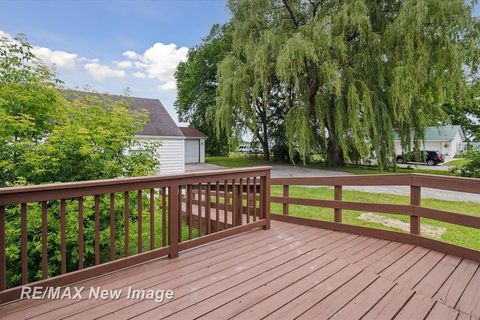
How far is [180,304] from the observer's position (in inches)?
73.1

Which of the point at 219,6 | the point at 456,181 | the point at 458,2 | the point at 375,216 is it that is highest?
the point at 219,6

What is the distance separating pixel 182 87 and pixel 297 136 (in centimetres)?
1549

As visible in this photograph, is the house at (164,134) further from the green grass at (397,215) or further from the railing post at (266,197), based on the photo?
the railing post at (266,197)

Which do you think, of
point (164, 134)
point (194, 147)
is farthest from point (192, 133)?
point (164, 134)

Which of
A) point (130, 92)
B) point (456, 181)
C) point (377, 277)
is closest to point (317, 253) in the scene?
point (377, 277)

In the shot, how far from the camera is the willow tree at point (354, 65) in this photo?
9742 mm

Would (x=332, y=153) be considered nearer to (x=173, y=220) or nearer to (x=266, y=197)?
(x=266, y=197)

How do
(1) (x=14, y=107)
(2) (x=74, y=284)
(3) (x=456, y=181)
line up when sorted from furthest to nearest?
(1) (x=14, y=107), (3) (x=456, y=181), (2) (x=74, y=284)

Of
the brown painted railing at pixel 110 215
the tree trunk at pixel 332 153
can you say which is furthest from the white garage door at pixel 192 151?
the brown painted railing at pixel 110 215

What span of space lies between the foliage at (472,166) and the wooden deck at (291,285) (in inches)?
406

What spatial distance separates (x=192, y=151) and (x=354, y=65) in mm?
14211

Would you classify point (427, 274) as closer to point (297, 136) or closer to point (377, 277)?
point (377, 277)

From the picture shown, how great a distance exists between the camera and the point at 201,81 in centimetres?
2280

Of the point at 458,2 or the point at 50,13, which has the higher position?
the point at 458,2
